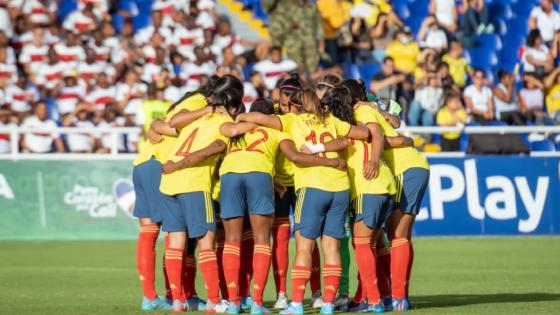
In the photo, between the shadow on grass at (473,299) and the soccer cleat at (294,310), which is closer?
the soccer cleat at (294,310)

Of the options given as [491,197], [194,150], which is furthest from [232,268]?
[491,197]

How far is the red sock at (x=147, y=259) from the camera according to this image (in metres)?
12.6

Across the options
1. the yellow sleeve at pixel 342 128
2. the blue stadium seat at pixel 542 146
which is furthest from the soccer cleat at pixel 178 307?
the blue stadium seat at pixel 542 146

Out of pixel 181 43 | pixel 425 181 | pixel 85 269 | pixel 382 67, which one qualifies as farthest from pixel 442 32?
pixel 425 181

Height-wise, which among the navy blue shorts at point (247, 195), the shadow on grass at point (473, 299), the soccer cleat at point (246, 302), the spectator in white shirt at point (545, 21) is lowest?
the shadow on grass at point (473, 299)

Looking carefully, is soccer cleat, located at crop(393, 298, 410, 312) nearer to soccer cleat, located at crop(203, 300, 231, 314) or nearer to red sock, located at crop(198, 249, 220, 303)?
soccer cleat, located at crop(203, 300, 231, 314)

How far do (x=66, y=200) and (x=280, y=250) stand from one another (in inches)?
397

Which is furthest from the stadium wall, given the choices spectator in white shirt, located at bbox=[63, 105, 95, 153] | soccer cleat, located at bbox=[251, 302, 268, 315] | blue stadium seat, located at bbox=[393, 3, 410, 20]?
→ soccer cleat, located at bbox=[251, 302, 268, 315]

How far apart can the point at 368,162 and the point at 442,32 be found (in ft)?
54.0

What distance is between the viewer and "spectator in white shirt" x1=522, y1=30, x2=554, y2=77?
2733 cm

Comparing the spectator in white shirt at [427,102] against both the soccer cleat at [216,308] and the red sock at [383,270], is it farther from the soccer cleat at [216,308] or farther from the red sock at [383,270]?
the soccer cleat at [216,308]

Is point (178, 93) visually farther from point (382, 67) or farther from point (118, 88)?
point (382, 67)

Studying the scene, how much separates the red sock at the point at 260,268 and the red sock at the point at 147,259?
134 cm

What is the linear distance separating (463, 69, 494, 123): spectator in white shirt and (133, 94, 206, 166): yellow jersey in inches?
549
